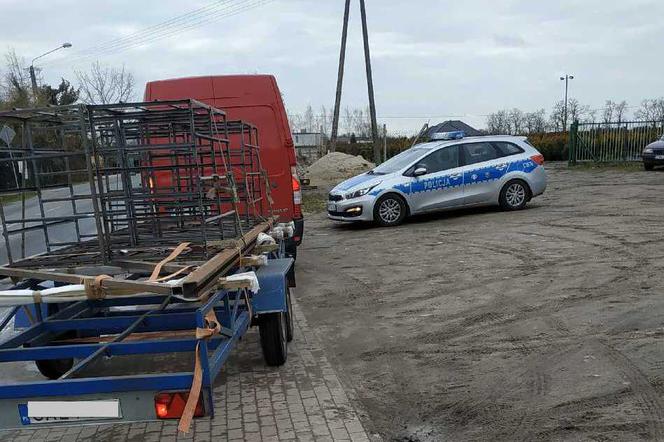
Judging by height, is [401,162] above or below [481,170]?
above

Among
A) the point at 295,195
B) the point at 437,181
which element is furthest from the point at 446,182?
the point at 295,195

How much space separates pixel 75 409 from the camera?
298cm

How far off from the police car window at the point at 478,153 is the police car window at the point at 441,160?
0.83 ft

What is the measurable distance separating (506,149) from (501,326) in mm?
8409

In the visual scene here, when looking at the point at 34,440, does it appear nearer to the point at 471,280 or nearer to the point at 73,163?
the point at 73,163

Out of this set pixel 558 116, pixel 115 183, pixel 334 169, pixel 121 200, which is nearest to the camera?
pixel 121 200

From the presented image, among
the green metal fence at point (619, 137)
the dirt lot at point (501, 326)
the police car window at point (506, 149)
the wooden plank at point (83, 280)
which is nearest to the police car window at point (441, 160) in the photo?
the police car window at point (506, 149)

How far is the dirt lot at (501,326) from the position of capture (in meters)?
4.01

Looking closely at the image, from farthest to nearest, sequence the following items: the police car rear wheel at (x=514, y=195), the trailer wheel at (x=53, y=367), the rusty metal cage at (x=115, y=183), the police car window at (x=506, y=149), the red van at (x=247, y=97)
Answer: the police car rear wheel at (x=514, y=195), the police car window at (x=506, y=149), the red van at (x=247, y=97), the trailer wheel at (x=53, y=367), the rusty metal cage at (x=115, y=183)

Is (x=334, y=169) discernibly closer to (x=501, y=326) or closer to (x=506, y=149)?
(x=506, y=149)

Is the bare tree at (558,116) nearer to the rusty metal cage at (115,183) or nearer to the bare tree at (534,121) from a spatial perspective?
the bare tree at (534,121)

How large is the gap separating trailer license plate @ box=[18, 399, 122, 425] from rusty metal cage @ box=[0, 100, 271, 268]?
1.11 m

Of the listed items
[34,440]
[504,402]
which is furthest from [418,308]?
[34,440]

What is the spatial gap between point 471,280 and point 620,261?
7.18ft
